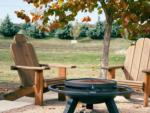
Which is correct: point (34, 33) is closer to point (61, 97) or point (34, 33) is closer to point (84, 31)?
point (84, 31)

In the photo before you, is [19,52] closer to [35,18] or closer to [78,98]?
[35,18]

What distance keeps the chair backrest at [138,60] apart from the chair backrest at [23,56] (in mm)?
1872

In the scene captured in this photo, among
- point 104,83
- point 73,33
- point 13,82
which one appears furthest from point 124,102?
point 73,33

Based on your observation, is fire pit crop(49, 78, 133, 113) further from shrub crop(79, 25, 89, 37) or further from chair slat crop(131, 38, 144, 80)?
shrub crop(79, 25, 89, 37)

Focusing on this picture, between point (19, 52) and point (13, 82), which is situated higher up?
point (19, 52)

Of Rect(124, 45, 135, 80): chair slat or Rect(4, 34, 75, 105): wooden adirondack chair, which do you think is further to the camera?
Rect(124, 45, 135, 80): chair slat

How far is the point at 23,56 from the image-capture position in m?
7.98

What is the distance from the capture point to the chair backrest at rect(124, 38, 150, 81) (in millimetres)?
8500

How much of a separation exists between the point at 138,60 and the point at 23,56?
2.28 meters

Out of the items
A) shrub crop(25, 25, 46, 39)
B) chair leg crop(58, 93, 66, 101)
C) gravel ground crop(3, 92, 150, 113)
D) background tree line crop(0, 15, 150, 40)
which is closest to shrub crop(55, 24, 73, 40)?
background tree line crop(0, 15, 150, 40)

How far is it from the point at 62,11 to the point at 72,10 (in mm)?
225

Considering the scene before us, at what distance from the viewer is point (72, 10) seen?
30.6 feet

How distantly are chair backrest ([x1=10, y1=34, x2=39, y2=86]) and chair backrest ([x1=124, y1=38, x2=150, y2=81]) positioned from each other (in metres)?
1.87

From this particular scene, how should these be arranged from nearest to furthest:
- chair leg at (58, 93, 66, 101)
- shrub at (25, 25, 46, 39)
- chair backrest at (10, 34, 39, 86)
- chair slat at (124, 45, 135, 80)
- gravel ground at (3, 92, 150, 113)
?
gravel ground at (3, 92, 150, 113) < chair backrest at (10, 34, 39, 86) < chair leg at (58, 93, 66, 101) < chair slat at (124, 45, 135, 80) < shrub at (25, 25, 46, 39)
